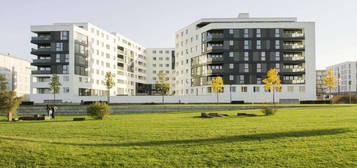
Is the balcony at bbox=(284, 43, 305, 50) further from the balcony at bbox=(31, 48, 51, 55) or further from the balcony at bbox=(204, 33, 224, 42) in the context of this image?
the balcony at bbox=(31, 48, 51, 55)

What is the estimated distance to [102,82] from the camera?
284 feet

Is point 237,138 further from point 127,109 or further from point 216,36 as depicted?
point 216,36

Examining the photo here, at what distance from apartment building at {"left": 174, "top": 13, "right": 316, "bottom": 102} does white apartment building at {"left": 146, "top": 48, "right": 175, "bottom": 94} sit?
44457mm

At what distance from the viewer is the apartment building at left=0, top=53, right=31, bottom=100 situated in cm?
9953

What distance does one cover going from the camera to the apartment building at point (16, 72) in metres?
99.5

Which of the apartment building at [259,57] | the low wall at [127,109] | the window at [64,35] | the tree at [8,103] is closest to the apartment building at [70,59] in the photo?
the window at [64,35]

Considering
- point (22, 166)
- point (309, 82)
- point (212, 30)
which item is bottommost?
point (22, 166)

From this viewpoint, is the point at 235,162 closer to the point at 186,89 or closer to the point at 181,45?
the point at 186,89

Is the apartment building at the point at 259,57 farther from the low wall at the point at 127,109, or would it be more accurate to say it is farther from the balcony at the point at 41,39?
the balcony at the point at 41,39

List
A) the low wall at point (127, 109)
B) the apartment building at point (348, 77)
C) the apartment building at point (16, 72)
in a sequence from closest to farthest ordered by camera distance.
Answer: the low wall at point (127, 109)
the apartment building at point (16, 72)
the apartment building at point (348, 77)

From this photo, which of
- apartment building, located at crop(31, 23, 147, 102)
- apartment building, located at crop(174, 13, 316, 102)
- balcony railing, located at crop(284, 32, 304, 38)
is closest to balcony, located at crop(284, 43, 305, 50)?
apartment building, located at crop(174, 13, 316, 102)

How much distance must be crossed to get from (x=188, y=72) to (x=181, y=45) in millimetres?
9725

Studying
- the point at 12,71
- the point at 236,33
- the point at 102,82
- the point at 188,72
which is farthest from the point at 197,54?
the point at 12,71

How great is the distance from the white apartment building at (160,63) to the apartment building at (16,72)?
44073 mm
